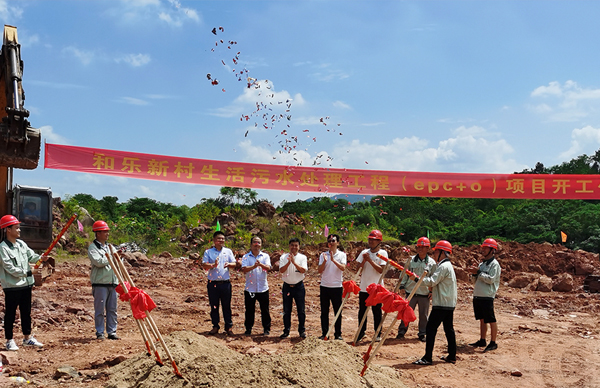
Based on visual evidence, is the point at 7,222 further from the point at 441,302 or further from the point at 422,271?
the point at 422,271

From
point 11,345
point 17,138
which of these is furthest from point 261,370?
point 17,138

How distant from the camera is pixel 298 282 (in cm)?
841

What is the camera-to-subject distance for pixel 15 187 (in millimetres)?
8680

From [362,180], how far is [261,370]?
378 inches

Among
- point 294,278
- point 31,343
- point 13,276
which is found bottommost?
point 31,343

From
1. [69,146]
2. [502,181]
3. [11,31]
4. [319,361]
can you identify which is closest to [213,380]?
[319,361]

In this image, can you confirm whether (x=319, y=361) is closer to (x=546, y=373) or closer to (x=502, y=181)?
(x=546, y=373)

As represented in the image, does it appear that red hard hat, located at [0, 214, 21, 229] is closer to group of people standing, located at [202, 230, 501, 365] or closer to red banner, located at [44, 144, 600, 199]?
group of people standing, located at [202, 230, 501, 365]

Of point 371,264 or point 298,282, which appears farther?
point 298,282

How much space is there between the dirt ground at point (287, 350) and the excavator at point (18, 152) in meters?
1.65

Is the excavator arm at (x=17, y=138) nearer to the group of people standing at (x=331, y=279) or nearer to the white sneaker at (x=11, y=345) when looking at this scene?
the white sneaker at (x=11, y=345)

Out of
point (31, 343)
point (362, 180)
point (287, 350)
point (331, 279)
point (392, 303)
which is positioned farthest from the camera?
point (362, 180)

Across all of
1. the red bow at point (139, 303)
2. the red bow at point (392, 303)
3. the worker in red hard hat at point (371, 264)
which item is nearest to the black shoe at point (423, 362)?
the worker in red hard hat at point (371, 264)

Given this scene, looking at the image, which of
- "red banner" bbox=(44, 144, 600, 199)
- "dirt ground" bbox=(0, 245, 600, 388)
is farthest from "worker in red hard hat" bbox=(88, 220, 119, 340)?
"red banner" bbox=(44, 144, 600, 199)
